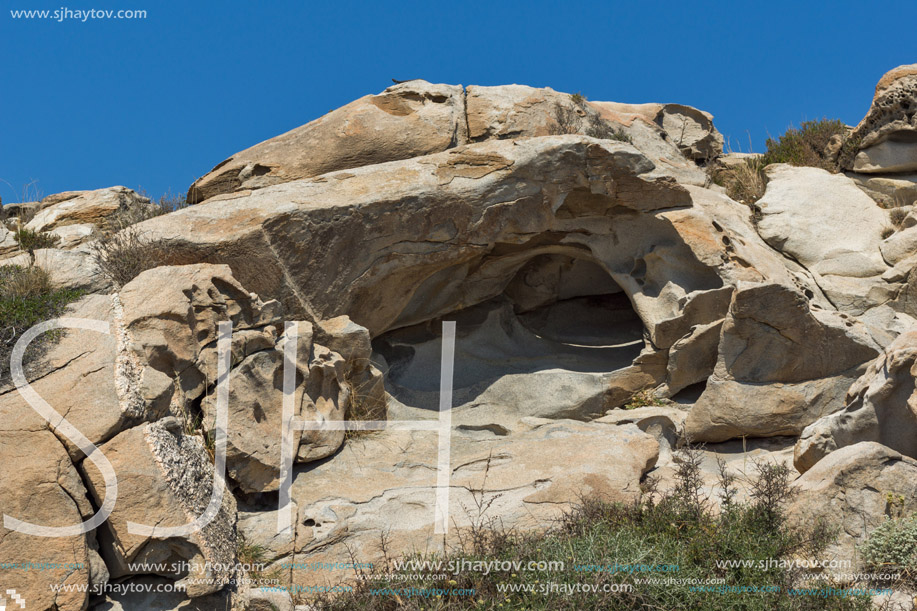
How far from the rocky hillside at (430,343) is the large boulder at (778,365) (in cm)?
3

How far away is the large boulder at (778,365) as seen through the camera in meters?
7.66

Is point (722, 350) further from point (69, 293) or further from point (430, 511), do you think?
point (69, 293)

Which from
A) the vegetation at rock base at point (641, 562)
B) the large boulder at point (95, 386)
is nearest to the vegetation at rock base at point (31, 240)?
the large boulder at point (95, 386)

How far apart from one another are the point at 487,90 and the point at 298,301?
4.18m

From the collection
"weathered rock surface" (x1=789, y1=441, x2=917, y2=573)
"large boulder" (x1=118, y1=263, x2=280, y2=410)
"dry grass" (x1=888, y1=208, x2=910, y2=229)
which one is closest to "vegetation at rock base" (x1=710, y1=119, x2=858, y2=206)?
"dry grass" (x1=888, y1=208, x2=910, y2=229)

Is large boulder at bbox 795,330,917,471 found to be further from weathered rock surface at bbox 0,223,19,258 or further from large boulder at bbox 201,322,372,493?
weathered rock surface at bbox 0,223,19,258

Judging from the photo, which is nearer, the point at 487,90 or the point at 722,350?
the point at 722,350

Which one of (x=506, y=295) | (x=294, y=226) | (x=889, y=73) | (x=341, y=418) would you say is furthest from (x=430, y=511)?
(x=889, y=73)

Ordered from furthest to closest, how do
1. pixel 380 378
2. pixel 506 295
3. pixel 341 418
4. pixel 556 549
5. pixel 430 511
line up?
pixel 506 295 → pixel 380 378 → pixel 341 418 → pixel 430 511 → pixel 556 549

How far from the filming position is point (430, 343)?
9.23 meters

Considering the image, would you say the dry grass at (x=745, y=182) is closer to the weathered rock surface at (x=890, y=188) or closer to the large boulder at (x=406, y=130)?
the large boulder at (x=406, y=130)

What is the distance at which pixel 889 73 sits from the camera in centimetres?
1094

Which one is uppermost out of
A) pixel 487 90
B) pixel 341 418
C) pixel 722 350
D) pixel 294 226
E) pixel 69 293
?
pixel 487 90

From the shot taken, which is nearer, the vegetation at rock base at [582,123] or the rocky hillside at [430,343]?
the rocky hillside at [430,343]
